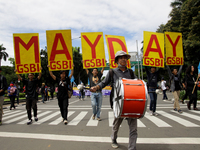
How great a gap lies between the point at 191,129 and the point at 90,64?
445 cm

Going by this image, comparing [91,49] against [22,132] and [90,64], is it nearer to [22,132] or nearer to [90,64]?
[90,64]

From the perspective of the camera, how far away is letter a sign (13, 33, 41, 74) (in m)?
7.10

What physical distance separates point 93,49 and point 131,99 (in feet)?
16.5

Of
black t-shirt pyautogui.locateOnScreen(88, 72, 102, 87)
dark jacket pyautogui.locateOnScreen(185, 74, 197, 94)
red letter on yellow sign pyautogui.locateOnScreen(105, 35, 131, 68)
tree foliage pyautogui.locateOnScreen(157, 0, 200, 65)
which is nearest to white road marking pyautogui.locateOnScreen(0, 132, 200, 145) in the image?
black t-shirt pyautogui.locateOnScreen(88, 72, 102, 87)

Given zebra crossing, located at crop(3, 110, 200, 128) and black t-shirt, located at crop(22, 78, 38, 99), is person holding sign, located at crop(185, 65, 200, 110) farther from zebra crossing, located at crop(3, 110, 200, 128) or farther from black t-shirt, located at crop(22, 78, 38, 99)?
black t-shirt, located at crop(22, 78, 38, 99)

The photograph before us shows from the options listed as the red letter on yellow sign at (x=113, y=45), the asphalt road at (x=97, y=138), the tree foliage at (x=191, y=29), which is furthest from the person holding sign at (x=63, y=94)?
the tree foliage at (x=191, y=29)

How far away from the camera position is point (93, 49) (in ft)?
25.8

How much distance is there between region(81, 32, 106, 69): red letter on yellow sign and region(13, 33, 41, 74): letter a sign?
1.96 metres

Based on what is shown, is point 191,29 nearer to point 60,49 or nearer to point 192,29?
point 192,29

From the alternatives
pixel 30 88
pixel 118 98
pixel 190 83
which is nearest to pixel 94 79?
pixel 30 88

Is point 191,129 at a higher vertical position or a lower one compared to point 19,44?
lower

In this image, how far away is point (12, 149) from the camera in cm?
374

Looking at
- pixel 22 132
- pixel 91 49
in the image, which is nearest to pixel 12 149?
pixel 22 132

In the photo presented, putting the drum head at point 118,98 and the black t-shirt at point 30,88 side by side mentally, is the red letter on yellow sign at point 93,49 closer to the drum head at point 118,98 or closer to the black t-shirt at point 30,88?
the black t-shirt at point 30,88
